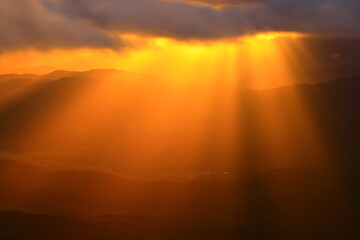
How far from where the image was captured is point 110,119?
475 ft

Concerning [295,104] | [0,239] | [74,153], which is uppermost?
[295,104]

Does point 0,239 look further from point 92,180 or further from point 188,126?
point 188,126

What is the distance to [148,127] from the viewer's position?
13950cm

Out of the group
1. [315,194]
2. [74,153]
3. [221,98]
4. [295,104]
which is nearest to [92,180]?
[315,194]

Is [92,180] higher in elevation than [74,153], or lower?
lower

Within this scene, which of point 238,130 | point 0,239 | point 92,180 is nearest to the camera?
point 0,239

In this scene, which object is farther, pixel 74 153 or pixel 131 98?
pixel 131 98

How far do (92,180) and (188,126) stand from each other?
61.0 meters

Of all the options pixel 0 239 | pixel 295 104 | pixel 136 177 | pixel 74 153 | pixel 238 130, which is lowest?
pixel 0 239

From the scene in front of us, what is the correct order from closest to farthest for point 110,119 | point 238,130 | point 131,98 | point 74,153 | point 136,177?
point 136,177, point 74,153, point 238,130, point 110,119, point 131,98

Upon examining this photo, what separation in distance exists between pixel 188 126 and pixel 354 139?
3786cm

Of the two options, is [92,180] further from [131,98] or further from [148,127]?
[131,98]

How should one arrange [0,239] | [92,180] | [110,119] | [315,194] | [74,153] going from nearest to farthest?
1. [0,239]
2. [315,194]
3. [92,180]
4. [74,153]
5. [110,119]

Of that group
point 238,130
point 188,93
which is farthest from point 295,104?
point 188,93
